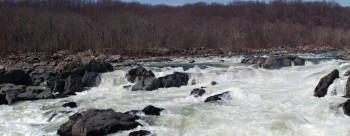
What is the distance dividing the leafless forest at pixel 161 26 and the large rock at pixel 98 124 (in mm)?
44000

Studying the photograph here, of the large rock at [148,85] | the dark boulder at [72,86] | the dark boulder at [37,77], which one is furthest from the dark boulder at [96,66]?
the large rock at [148,85]

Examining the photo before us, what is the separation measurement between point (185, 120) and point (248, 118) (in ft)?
7.13

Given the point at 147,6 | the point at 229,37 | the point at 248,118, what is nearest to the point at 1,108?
the point at 248,118

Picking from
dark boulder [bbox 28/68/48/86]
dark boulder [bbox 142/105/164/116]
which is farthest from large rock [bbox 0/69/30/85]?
dark boulder [bbox 142/105/164/116]

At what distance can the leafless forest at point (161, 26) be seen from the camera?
6456cm

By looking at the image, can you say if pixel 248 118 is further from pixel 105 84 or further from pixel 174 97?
pixel 105 84

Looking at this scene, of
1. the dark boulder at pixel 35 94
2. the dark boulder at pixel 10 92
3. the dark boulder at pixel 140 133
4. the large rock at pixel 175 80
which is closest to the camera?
the dark boulder at pixel 140 133

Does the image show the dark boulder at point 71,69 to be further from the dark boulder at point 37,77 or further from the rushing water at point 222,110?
the rushing water at point 222,110

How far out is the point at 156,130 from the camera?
516 inches

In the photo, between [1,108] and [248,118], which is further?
[1,108]

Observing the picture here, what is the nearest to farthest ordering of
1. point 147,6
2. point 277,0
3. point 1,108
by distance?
point 1,108 < point 147,6 < point 277,0

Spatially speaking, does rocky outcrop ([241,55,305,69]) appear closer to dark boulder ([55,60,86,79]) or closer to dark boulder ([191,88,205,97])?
dark boulder ([191,88,205,97])

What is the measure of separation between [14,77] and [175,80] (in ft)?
31.4

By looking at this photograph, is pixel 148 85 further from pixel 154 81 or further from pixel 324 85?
pixel 324 85
